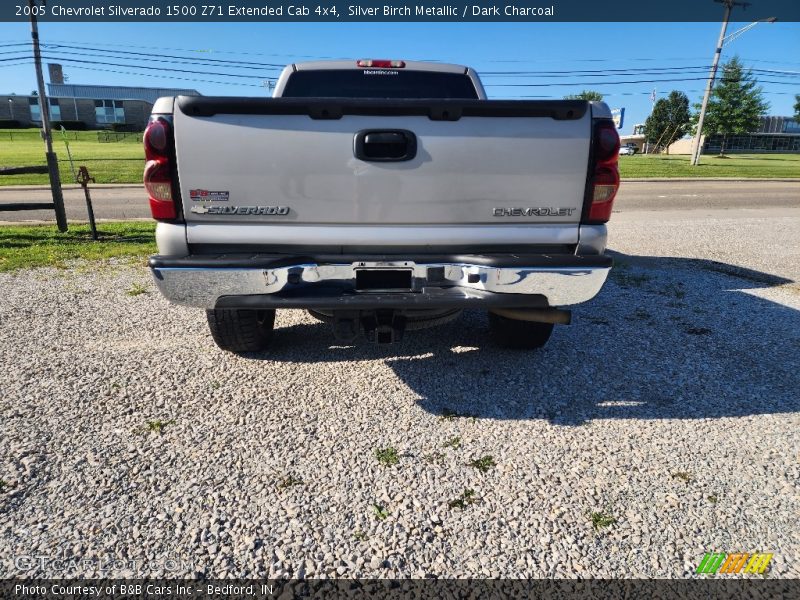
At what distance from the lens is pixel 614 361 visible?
3.76m

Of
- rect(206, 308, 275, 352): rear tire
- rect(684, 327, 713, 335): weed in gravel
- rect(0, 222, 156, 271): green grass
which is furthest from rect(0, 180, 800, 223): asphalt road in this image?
rect(684, 327, 713, 335): weed in gravel

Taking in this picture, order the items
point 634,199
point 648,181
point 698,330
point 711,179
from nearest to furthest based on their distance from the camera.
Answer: point 698,330 < point 634,199 < point 648,181 < point 711,179

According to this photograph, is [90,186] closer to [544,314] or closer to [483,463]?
[544,314]

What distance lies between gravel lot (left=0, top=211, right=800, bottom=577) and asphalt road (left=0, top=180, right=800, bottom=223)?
27.4ft

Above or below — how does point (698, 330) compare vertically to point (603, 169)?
below

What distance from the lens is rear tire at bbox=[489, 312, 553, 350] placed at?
369cm

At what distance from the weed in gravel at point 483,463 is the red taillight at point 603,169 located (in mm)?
1358

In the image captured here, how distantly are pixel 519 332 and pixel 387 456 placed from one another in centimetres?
155

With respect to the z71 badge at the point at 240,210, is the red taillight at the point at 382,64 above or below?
above

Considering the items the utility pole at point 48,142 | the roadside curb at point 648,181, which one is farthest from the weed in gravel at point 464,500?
the roadside curb at point 648,181

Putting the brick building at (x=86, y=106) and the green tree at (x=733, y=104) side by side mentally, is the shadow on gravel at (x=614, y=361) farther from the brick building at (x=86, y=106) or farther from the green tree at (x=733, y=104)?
the brick building at (x=86, y=106)

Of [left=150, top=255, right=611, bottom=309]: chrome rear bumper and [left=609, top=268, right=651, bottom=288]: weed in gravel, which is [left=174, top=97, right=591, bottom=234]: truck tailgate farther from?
[left=609, top=268, right=651, bottom=288]: weed in gravel

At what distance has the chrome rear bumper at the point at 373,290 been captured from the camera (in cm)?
268

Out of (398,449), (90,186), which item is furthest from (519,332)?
(90,186)
